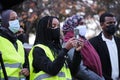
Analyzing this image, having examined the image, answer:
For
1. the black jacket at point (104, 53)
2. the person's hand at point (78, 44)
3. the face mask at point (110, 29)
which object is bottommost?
the black jacket at point (104, 53)

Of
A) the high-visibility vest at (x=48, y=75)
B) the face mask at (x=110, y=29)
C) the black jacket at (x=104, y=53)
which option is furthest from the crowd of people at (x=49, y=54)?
the face mask at (x=110, y=29)

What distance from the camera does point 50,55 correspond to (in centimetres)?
527

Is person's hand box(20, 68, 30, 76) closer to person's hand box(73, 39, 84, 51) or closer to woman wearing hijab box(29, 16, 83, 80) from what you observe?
Result: woman wearing hijab box(29, 16, 83, 80)

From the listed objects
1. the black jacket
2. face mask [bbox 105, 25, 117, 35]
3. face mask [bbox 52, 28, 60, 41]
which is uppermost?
face mask [bbox 52, 28, 60, 41]

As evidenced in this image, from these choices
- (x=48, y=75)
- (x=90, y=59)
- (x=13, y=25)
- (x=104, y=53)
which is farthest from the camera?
(x=104, y=53)

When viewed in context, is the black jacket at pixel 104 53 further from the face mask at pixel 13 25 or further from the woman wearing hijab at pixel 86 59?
the face mask at pixel 13 25

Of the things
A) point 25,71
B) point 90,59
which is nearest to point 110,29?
point 90,59

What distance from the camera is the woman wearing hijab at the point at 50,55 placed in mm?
5125

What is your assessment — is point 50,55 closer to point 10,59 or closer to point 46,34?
point 46,34

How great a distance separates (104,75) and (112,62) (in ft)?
0.72

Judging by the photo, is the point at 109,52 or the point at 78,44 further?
the point at 109,52

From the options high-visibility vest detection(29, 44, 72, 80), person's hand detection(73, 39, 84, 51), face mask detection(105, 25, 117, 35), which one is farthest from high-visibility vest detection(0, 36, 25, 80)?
face mask detection(105, 25, 117, 35)

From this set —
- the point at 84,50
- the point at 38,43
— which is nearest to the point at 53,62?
the point at 38,43

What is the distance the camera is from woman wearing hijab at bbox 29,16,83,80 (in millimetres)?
5125
